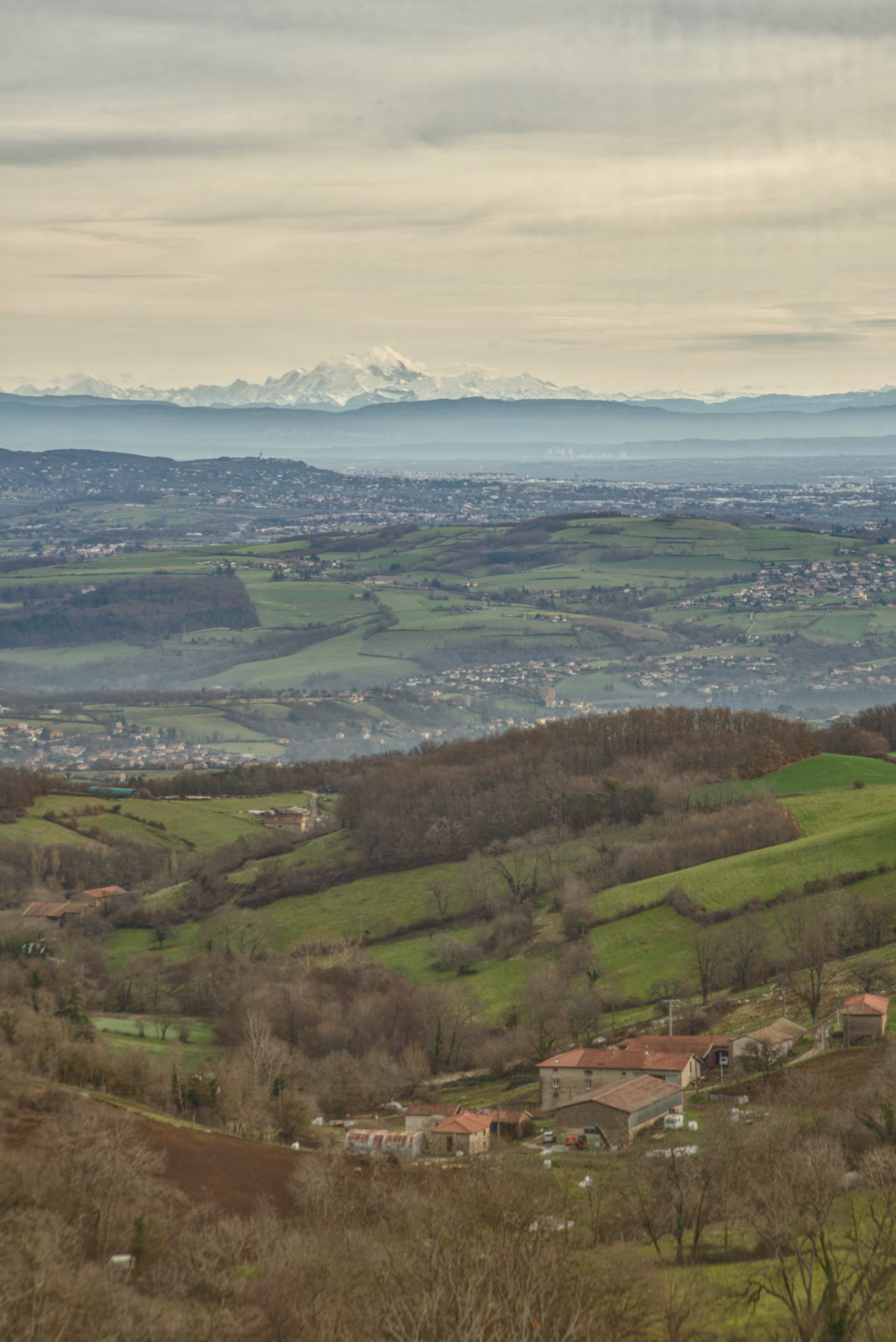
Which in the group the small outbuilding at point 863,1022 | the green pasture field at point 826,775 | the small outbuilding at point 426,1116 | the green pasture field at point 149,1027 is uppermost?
the small outbuilding at point 863,1022

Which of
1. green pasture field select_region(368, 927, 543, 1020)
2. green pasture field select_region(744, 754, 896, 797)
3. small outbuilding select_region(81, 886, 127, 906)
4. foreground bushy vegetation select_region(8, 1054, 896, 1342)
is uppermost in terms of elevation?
foreground bushy vegetation select_region(8, 1054, 896, 1342)

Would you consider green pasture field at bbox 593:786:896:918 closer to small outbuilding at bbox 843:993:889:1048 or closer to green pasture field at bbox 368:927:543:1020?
green pasture field at bbox 368:927:543:1020

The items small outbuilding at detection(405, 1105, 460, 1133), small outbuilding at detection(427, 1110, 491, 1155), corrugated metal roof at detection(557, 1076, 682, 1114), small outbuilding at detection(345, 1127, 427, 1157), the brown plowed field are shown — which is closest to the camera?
the brown plowed field

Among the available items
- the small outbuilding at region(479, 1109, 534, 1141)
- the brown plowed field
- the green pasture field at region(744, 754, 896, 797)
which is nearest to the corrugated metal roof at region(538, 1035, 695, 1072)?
the small outbuilding at region(479, 1109, 534, 1141)

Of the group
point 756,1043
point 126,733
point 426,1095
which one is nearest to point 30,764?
point 126,733

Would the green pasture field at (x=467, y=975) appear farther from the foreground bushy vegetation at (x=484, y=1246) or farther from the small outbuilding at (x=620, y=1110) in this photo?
the foreground bushy vegetation at (x=484, y=1246)

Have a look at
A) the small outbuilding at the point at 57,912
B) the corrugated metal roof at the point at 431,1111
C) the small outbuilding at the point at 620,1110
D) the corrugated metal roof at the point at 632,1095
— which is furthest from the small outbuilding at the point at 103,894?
the small outbuilding at the point at 620,1110

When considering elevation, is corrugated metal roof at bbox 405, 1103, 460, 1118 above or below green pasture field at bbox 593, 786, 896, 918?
below
